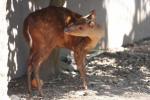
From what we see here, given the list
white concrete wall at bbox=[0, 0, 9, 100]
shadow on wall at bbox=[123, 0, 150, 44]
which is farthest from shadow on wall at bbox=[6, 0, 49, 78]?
shadow on wall at bbox=[123, 0, 150, 44]

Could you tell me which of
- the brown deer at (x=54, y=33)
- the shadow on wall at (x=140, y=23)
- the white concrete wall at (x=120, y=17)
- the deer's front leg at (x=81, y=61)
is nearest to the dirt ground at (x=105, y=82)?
the deer's front leg at (x=81, y=61)

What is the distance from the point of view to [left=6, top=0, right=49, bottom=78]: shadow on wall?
8.36 metres

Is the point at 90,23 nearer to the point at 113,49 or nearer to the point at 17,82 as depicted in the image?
the point at 17,82

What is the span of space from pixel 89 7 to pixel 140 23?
2.61 metres

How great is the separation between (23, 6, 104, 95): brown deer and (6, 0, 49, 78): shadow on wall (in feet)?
2.11

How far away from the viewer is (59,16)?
7.86 metres

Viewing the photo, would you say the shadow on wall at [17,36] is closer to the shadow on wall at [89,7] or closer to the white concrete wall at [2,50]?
the shadow on wall at [89,7]

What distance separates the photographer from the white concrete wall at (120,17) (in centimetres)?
1120

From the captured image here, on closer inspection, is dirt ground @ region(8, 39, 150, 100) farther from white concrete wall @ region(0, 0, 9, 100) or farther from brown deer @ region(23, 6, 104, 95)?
white concrete wall @ region(0, 0, 9, 100)

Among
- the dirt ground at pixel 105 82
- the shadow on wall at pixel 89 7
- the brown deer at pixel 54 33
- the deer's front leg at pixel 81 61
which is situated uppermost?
the shadow on wall at pixel 89 7

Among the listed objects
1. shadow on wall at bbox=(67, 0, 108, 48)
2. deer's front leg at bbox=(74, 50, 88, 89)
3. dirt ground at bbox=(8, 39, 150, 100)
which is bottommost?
dirt ground at bbox=(8, 39, 150, 100)

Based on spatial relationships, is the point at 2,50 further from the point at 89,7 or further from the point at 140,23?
the point at 140,23

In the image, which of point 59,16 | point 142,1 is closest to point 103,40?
point 142,1

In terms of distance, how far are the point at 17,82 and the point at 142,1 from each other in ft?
18.4
